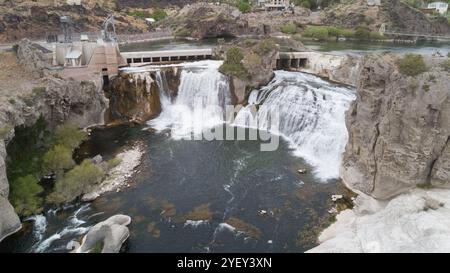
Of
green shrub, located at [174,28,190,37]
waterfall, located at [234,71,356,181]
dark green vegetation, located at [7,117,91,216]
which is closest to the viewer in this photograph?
dark green vegetation, located at [7,117,91,216]

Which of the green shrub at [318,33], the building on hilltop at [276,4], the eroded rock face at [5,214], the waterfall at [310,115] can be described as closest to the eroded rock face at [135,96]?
the waterfall at [310,115]

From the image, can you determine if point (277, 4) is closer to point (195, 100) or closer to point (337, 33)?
point (337, 33)

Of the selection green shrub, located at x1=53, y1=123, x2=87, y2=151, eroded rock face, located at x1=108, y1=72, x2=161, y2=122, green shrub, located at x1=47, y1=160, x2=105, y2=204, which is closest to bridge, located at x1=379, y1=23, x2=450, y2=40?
eroded rock face, located at x1=108, y1=72, x2=161, y2=122

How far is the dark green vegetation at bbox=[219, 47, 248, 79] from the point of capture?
41688mm

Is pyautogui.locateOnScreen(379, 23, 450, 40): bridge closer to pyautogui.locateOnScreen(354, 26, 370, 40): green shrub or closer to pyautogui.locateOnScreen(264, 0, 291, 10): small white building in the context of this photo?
pyautogui.locateOnScreen(354, 26, 370, 40): green shrub

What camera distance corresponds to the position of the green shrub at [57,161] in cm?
2794

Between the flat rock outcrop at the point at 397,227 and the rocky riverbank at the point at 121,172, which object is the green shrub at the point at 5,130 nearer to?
the rocky riverbank at the point at 121,172

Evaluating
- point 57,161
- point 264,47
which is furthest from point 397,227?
point 264,47

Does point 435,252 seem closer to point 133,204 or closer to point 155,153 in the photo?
point 133,204

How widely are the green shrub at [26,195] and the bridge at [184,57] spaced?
27887mm

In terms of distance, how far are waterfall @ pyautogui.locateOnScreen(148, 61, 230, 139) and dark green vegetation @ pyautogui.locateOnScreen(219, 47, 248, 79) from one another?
885 millimetres

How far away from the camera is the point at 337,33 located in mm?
84188

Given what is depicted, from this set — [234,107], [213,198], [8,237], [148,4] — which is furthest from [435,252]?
[148,4]

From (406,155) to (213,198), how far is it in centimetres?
1256
